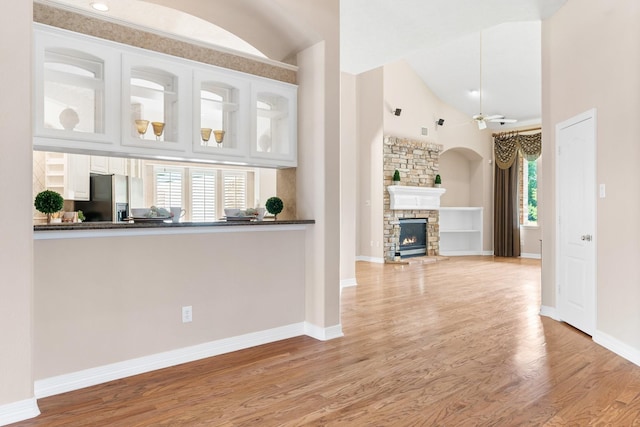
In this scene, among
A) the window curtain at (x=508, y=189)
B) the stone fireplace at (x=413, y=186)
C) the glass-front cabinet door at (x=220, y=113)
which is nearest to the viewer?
the glass-front cabinet door at (x=220, y=113)

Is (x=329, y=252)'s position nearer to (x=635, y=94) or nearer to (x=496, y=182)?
(x=635, y=94)

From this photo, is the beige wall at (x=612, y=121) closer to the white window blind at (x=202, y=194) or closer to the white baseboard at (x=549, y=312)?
the white baseboard at (x=549, y=312)

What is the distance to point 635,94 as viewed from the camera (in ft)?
10.5

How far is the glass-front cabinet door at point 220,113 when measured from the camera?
3307 mm

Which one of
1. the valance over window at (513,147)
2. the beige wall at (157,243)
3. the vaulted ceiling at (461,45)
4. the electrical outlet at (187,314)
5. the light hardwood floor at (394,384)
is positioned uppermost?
the vaulted ceiling at (461,45)

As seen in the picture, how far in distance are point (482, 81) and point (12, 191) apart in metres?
9.12

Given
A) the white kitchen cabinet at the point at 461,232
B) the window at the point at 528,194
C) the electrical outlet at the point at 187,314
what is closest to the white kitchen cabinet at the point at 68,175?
the electrical outlet at the point at 187,314

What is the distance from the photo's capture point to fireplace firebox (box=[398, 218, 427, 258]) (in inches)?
379

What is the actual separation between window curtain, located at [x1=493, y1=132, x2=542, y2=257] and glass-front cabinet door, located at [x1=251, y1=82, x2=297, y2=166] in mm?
8198

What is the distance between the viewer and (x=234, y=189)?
31.9 ft

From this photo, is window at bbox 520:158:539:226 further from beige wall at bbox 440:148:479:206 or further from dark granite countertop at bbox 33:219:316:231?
dark granite countertop at bbox 33:219:316:231

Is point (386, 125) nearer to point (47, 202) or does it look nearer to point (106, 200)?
point (106, 200)

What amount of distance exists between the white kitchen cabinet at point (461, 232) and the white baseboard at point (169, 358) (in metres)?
7.72

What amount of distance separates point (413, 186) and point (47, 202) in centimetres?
808
